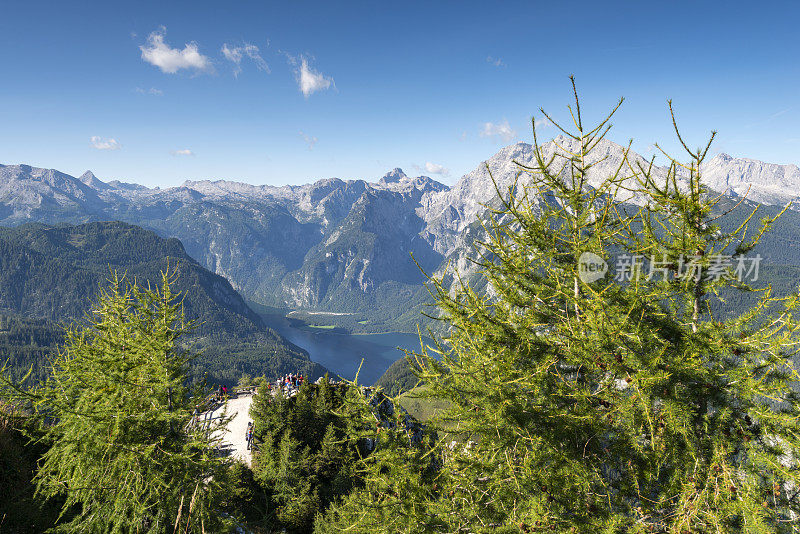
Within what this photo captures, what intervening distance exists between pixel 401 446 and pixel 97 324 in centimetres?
1071

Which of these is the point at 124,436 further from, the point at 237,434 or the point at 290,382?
the point at 290,382

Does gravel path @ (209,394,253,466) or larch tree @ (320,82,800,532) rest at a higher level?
larch tree @ (320,82,800,532)

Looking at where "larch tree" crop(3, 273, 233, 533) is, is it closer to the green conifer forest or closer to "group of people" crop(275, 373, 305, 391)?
the green conifer forest

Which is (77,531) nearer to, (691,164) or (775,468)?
(775,468)

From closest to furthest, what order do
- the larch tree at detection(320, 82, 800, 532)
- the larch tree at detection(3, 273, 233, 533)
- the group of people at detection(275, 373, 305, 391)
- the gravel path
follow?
the larch tree at detection(320, 82, 800, 532), the larch tree at detection(3, 273, 233, 533), the gravel path, the group of people at detection(275, 373, 305, 391)

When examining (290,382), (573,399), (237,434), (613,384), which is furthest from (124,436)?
(290,382)

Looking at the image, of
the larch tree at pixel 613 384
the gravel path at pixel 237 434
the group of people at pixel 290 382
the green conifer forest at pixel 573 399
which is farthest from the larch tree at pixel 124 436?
the group of people at pixel 290 382

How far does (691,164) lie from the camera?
7258mm

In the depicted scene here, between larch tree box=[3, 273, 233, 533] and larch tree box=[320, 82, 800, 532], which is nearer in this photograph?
larch tree box=[320, 82, 800, 532]

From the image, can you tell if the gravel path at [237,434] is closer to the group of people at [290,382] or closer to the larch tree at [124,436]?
the group of people at [290,382]

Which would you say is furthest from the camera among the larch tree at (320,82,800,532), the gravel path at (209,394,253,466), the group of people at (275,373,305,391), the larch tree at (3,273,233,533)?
the group of people at (275,373,305,391)

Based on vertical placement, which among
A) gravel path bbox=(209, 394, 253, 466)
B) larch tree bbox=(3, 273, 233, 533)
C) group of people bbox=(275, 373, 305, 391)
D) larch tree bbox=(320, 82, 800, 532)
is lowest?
gravel path bbox=(209, 394, 253, 466)

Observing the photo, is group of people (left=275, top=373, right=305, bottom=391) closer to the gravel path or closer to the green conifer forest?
the gravel path

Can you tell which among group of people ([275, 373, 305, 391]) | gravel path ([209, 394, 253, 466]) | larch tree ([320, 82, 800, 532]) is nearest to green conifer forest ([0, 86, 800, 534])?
larch tree ([320, 82, 800, 532])
